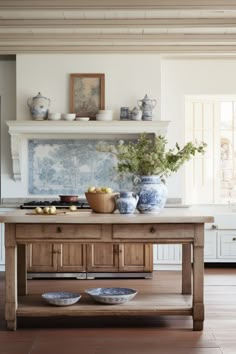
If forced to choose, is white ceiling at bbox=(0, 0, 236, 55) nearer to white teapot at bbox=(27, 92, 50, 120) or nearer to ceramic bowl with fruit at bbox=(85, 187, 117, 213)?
white teapot at bbox=(27, 92, 50, 120)

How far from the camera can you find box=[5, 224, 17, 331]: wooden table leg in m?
4.53

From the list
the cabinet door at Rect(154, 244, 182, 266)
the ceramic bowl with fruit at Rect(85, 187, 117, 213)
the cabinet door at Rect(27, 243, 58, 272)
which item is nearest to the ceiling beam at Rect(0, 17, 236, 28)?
the ceramic bowl with fruit at Rect(85, 187, 117, 213)

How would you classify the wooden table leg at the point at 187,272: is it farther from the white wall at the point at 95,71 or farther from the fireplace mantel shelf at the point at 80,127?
the white wall at the point at 95,71

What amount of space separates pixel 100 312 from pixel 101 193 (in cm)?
92

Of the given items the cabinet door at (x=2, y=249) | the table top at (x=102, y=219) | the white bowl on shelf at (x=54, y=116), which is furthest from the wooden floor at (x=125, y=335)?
the white bowl on shelf at (x=54, y=116)

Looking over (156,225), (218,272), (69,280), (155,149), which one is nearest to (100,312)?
(156,225)

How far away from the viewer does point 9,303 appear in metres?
4.55

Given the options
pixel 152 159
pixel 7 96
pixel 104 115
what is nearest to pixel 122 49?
pixel 104 115

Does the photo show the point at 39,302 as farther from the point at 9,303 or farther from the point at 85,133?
the point at 85,133

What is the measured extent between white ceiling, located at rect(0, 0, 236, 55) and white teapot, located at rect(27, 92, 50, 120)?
596mm

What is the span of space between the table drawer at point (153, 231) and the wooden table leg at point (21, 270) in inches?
44.8

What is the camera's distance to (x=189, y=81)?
791 centimetres

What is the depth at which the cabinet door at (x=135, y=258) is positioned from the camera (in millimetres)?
7078

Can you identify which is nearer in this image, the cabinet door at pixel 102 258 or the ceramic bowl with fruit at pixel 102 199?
the ceramic bowl with fruit at pixel 102 199
